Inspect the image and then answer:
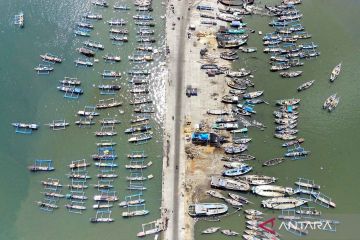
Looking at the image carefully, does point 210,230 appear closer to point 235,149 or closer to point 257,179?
point 257,179

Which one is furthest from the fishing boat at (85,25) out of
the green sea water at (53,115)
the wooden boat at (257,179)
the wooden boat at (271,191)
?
the wooden boat at (271,191)

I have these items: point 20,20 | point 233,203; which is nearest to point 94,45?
point 20,20

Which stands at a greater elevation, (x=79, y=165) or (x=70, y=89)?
(x=70, y=89)

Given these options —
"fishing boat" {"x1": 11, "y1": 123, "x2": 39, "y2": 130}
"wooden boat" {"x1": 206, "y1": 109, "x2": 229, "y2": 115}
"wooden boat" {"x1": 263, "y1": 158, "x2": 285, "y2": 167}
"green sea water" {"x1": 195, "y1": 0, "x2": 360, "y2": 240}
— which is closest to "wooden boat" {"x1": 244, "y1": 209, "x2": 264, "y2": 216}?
"green sea water" {"x1": 195, "y1": 0, "x2": 360, "y2": 240}

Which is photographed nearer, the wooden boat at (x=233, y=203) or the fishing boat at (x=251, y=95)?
the wooden boat at (x=233, y=203)

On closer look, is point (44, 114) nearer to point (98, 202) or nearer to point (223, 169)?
point (98, 202)

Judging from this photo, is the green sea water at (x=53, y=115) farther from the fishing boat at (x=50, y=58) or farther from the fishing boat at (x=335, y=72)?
the fishing boat at (x=335, y=72)
